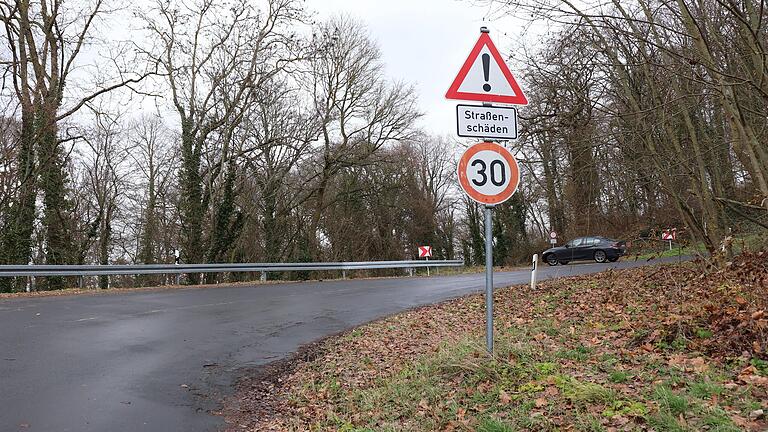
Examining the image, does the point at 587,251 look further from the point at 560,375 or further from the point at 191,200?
the point at 560,375

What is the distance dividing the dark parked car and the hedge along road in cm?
1720

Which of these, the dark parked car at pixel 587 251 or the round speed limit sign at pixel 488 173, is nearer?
the round speed limit sign at pixel 488 173

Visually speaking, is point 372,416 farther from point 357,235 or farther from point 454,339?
point 357,235

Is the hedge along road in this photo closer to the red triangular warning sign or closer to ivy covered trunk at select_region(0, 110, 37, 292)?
the red triangular warning sign

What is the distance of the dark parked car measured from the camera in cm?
2977

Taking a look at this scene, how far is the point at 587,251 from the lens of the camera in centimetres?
3095

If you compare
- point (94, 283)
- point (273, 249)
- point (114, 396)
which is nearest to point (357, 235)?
point (273, 249)

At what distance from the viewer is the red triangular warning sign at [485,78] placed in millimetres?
5539

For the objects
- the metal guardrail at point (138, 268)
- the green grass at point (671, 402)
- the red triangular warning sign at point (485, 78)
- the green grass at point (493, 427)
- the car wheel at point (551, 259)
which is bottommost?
the green grass at point (493, 427)

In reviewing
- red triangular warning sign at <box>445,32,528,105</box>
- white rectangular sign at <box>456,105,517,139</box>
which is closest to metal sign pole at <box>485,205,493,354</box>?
white rectangular sign at <box>456,105,517,139</box>

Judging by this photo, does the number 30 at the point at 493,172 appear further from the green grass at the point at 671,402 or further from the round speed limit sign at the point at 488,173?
the green grass at the point at 671,402

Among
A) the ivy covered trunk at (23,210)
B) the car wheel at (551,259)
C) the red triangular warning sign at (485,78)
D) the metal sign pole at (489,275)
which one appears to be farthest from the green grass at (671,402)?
the car wheel at (551,259)

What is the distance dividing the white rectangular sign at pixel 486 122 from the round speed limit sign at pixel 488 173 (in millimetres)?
122

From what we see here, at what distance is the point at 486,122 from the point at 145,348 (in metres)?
5.70
